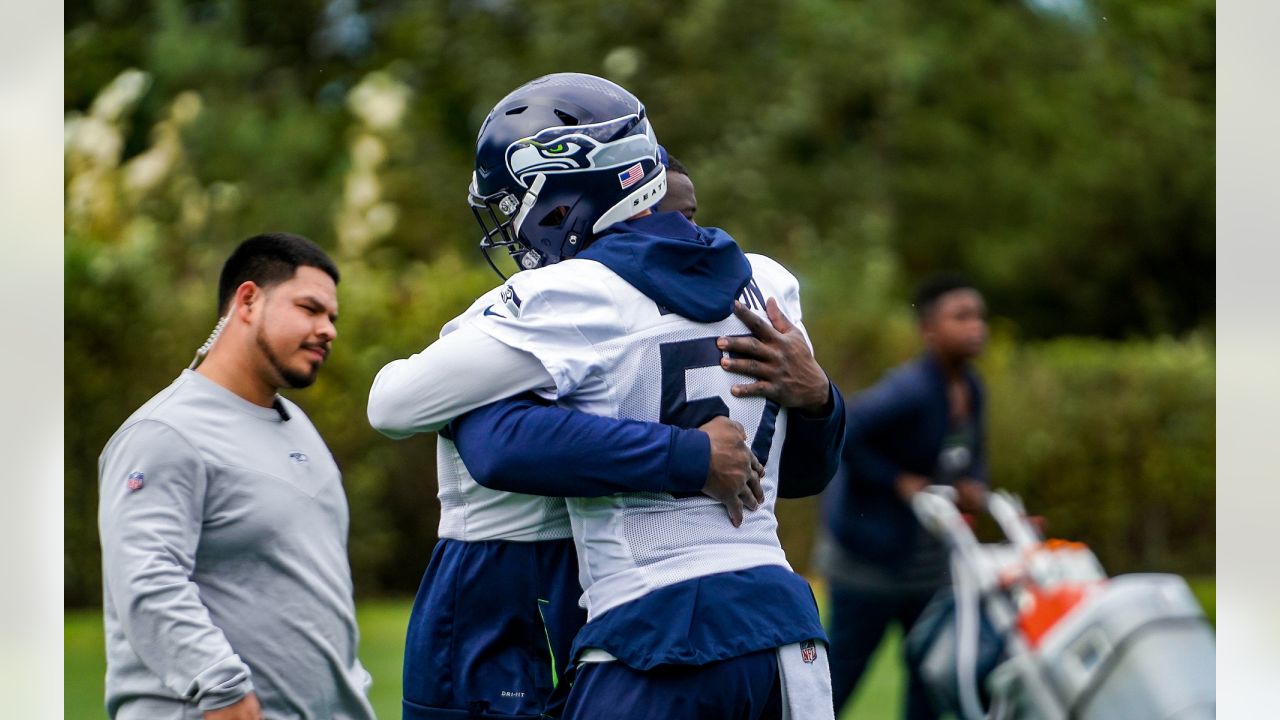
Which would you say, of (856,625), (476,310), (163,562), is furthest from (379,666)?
(476,310)

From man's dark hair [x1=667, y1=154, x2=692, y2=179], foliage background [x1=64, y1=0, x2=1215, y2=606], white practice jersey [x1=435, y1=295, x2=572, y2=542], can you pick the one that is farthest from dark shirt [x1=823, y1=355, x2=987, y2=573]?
foliage background [x1=64, y1=0, x2=1215, y2=606]

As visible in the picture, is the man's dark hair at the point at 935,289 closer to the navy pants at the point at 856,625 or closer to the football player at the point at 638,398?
the navy pants at the point at 856,625

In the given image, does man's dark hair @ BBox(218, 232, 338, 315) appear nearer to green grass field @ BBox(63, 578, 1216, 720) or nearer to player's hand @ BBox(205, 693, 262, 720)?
player's hand @ BBox(205, 693, 262, 720)

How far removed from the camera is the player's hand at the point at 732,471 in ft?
9.09

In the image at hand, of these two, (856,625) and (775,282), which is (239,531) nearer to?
(775,282)

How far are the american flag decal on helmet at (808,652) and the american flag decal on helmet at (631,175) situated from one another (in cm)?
97

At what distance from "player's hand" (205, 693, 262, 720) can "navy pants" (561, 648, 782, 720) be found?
910 millimetres

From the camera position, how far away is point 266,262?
396 cm

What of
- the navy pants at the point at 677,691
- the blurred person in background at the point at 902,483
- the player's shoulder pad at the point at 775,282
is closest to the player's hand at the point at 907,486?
the blurred person in background at the point at 902,483

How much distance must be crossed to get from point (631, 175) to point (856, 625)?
371 cm

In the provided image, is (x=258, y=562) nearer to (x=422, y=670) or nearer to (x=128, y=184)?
(x=422, y=670)

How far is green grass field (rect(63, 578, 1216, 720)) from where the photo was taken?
25.0 feet
